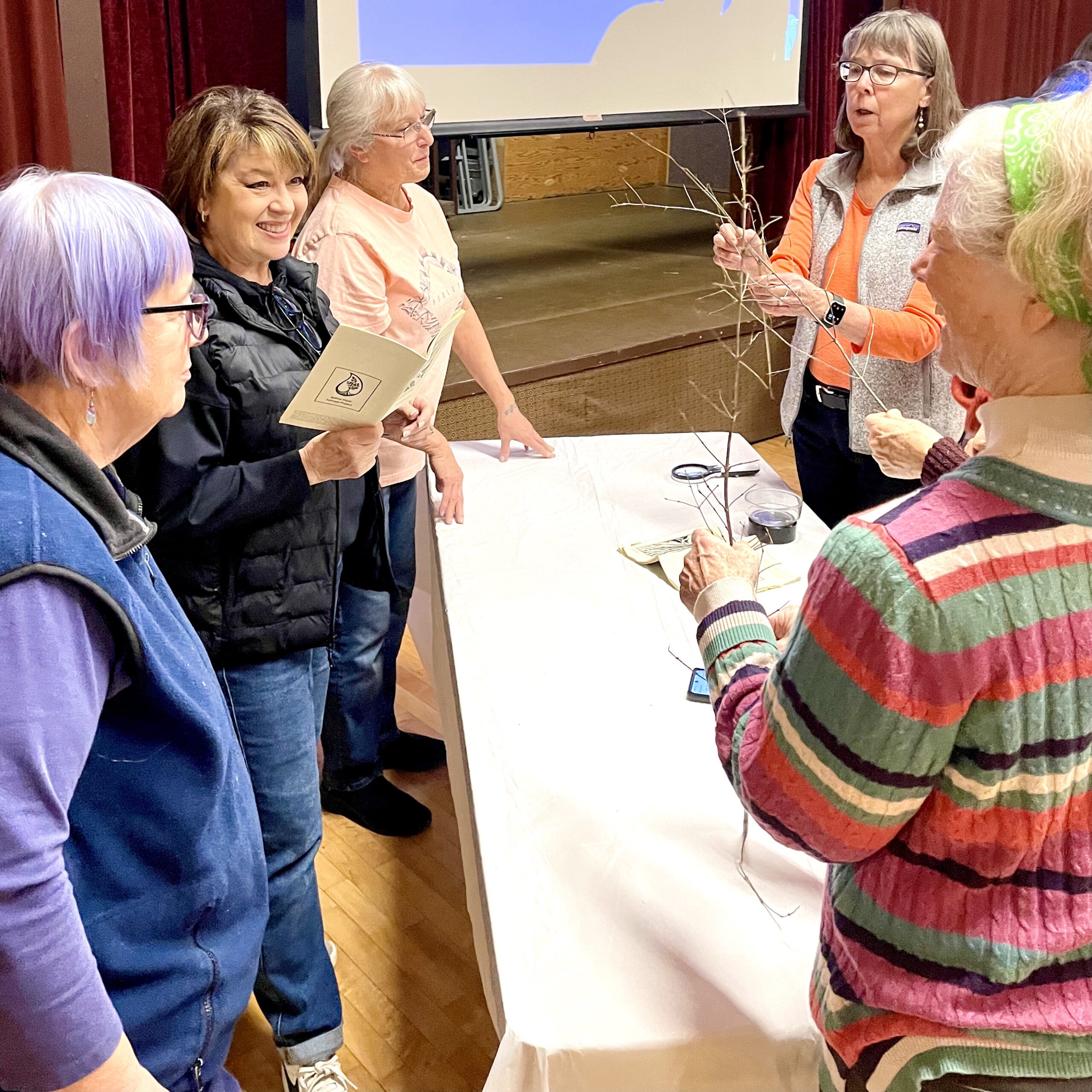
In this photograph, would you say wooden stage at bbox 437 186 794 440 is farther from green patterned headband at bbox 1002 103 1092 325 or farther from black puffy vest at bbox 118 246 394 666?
green patterned headband at bbox 1002 103 1092 325

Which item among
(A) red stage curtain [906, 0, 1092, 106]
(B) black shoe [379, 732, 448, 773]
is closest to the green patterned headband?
(B) black shoe [379, 732, 448, 773]

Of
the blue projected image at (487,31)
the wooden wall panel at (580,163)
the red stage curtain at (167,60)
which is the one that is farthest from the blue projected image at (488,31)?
the wooden wall panel at (580,163)

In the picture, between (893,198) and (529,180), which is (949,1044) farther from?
(529,180)

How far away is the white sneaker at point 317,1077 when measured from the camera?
164 centimetres

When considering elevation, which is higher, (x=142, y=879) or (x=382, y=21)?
(x=382, y=21)

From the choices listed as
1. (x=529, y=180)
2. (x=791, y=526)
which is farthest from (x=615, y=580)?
(x=529, y=180)

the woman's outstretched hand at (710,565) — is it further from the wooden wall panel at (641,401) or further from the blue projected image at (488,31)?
the blue projected image at (488,31)

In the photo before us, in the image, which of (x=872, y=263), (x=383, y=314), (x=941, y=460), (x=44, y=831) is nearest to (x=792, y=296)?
(x=872, y=263)

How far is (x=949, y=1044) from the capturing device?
30.9 inches

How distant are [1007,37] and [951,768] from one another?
5.48m

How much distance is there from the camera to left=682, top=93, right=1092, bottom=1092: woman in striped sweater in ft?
2.30

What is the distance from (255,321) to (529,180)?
240 inches

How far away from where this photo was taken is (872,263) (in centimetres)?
214

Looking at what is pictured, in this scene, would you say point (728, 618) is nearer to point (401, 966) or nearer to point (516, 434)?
point (401, 966)
